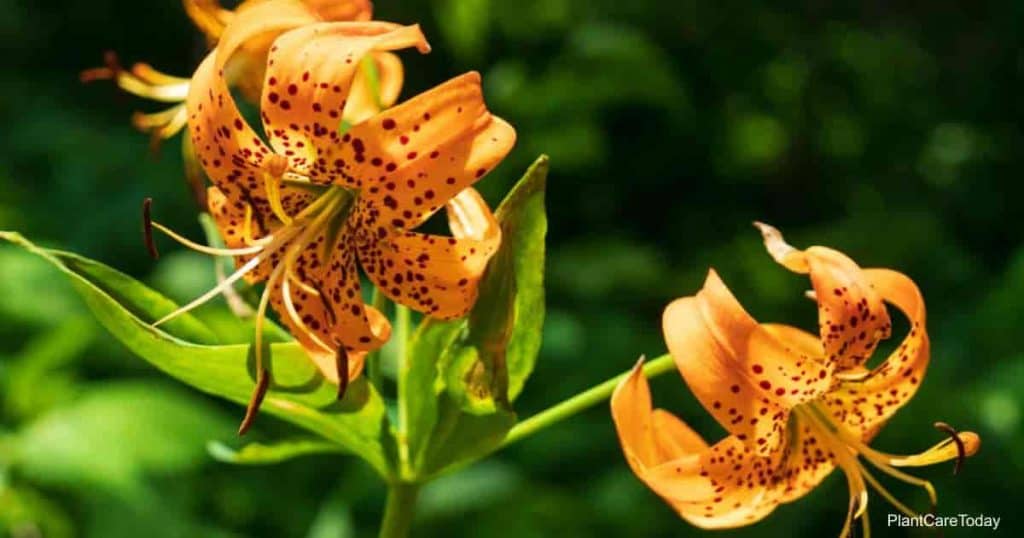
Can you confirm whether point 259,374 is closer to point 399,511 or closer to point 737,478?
point 399,511

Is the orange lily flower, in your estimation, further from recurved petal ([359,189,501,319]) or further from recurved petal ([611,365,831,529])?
recurved petal ([611,365,831,529])

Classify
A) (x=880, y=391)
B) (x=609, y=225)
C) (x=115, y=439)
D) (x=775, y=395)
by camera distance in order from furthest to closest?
1. (x=609, y=225)
2. (x=115, y=439)
3. (x=880, y=391)
4. (x=775, y=395)

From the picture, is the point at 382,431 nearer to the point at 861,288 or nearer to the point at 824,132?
the point at 861,288

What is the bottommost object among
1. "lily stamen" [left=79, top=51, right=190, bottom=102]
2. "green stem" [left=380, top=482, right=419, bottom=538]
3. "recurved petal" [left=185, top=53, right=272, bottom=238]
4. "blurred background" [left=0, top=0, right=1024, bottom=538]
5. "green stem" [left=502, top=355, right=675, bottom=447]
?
"blurred background" [left=0, top=0, right=1024, bottom=538]

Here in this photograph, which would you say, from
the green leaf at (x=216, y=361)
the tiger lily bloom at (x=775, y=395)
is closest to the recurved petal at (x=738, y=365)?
the tiger lily bloom at (x=775, y=395)

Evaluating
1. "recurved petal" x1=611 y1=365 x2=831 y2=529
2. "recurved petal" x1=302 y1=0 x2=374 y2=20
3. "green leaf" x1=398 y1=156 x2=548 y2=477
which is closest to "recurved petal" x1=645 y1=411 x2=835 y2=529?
"recurved petal" x1=611 y1=365 x2=831 y2=529

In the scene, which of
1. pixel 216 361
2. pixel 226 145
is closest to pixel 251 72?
pixel 226 145
